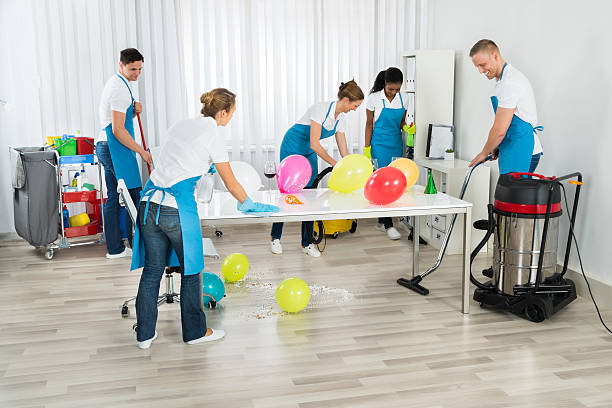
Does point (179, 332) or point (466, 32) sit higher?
point (466, 32)

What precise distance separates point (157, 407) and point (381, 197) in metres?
1.63

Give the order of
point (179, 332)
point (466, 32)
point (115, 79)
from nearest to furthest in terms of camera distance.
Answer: point (179, 332)
point (115, 79)
point (466, 32)

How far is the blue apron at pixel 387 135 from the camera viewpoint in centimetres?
550

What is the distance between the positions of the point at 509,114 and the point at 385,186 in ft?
3.17

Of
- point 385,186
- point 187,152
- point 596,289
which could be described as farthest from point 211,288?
point 596,289

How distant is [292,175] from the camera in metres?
3.87

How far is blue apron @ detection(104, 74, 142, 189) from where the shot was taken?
4.72 metres

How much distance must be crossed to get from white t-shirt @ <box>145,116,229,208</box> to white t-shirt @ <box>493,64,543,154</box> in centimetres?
182

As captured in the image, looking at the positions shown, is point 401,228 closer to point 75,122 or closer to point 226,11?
point 226,11

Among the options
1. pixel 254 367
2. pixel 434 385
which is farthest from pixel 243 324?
pixel 434 385

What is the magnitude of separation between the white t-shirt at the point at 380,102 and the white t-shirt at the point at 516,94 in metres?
1.69

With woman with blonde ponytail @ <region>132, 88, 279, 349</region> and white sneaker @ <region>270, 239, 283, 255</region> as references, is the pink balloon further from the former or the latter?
white sneaker @ <region>270, 239, 283, 255</region>

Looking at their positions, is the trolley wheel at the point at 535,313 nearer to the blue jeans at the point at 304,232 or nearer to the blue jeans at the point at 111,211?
the blue jeans at the point at 304,232

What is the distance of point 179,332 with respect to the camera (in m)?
3.44
